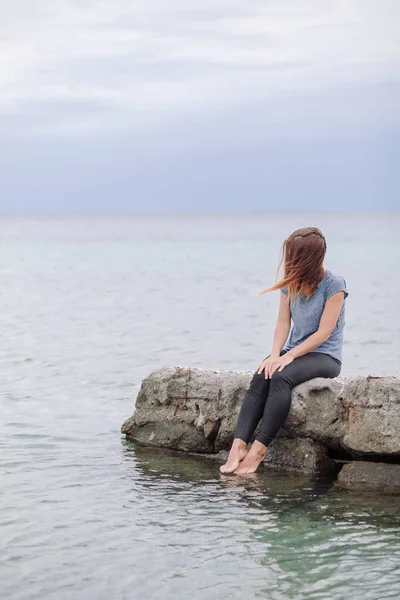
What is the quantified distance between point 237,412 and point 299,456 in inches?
24.7

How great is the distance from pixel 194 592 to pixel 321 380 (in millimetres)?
2851

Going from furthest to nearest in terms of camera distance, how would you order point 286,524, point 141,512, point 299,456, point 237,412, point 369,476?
point 237,412, point 299,456, point 369,476, point 141,512, point 286,524

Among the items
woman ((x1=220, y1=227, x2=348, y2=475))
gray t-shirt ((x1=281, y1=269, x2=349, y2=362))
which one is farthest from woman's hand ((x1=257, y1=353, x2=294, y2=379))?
gray t-shirt ((x1=281, y1=269, x2=349, y2=362))

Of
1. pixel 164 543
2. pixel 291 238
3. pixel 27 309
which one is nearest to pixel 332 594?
pixel 164 543

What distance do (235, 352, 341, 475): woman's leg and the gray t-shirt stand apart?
9.8 inches

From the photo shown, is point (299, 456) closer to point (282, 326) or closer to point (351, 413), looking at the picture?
point (351, 413)

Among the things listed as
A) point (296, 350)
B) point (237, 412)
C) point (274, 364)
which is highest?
point (296, 350)

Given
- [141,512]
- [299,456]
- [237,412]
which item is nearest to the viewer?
[141,512]

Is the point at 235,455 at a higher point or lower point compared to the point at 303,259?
lower

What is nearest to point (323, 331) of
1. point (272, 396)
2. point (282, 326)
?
point (282, 326)

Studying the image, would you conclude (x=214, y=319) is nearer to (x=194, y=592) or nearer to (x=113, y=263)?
(x=194, y=592)

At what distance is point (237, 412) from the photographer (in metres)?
8.52

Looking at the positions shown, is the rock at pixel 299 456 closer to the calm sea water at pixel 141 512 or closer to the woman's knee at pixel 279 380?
the calm sea water at pixel 141 512

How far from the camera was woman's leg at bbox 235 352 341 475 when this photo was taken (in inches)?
317
